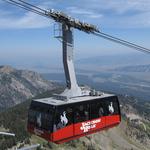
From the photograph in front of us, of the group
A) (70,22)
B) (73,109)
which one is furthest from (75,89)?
(70,22)

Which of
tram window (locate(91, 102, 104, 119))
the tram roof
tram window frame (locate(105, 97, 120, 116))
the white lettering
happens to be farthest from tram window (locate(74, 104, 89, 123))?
tram window frame (locate(105, 97, 120, 116))

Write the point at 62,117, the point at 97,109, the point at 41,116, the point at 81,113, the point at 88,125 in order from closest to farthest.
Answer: the point at 62,117 < the point at 41,116 < the point at 81,113 < the point at 88,125 < the point at 97,109

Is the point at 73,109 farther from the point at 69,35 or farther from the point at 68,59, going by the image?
the point at 69,35

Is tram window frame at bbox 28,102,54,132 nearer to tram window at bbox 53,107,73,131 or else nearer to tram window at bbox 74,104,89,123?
tram window at bbox 53,107,73,131

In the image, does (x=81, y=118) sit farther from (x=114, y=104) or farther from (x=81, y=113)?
(x=114, y=104)

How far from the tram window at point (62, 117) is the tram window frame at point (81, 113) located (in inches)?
35.8

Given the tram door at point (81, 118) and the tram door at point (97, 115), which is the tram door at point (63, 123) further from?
the tram door at point (97, 115)

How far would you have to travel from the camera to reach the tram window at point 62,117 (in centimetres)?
3562

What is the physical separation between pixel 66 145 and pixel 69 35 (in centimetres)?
9918

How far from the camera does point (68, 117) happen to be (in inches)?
1463

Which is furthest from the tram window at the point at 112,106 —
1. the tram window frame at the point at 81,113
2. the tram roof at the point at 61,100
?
the tram window frame at the point at 81,113

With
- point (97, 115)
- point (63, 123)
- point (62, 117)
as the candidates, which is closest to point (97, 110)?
point (97, 115)

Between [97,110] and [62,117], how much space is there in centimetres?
584

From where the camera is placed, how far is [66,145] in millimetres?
131875
